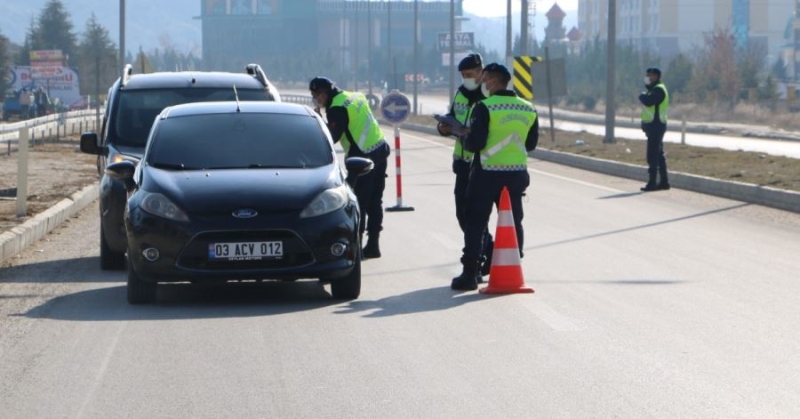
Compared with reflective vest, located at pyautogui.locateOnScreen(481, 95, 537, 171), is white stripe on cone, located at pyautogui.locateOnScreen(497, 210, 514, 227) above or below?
below

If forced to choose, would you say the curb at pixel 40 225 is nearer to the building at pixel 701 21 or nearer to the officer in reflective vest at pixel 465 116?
the officer in reflective vest at pixel 465 116

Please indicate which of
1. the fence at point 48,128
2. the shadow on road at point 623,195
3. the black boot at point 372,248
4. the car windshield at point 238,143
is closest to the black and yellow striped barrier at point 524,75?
the fence at point 48,128

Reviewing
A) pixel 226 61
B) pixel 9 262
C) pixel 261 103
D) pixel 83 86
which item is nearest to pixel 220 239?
pixel 261 103

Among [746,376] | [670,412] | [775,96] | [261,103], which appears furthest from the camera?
[775,96]

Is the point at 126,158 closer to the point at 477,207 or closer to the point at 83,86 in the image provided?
the point at 477,207

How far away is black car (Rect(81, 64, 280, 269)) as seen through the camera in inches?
499

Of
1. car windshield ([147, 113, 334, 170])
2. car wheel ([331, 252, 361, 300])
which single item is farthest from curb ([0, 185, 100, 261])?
car wheel ([331, 252, 361, 300])

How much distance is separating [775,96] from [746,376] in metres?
66.9

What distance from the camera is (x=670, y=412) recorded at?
6645 millimetres

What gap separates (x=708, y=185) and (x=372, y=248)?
10520mm

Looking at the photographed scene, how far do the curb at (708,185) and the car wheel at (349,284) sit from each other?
977 centimetres

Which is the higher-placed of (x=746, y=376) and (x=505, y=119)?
(x=505, y=119)

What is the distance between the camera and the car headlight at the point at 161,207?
10.2 meters

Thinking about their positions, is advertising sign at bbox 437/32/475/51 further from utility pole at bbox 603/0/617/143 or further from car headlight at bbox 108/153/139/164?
car headlight at bbox 108/153/139/164
